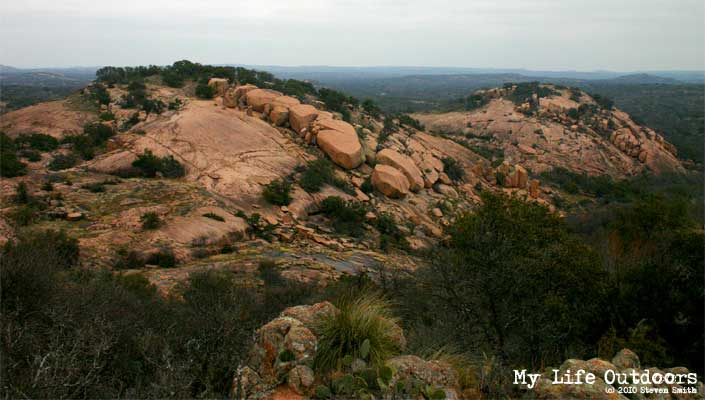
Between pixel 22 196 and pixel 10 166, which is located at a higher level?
pixel 10 166

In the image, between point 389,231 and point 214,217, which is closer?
point 214,217

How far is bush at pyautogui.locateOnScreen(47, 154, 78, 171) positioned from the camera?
660 inches

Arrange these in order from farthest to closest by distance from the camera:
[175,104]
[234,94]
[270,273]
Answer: [234,94], [175,104], [270,273]

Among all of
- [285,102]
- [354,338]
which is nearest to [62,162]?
[285,102]

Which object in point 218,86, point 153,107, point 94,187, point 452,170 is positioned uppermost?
point 218,86

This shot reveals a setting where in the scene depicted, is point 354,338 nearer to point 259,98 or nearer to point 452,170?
point 259,98

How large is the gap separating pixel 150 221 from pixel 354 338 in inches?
428

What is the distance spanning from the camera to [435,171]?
26859 mm

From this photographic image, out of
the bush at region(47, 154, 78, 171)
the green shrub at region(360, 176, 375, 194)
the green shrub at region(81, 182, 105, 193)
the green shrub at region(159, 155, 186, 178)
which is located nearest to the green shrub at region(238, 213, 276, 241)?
the green shrub at region(159, 155, 186, 178)

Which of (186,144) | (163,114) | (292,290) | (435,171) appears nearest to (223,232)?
(292,290)

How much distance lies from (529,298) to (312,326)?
14.2 ft

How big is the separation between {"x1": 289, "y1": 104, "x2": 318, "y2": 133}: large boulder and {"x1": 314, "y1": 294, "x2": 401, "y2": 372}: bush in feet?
64.5

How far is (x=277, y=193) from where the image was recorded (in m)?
17.8

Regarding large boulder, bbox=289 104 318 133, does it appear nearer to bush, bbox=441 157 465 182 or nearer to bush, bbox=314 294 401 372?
bush, bbox=441 157 465 182
